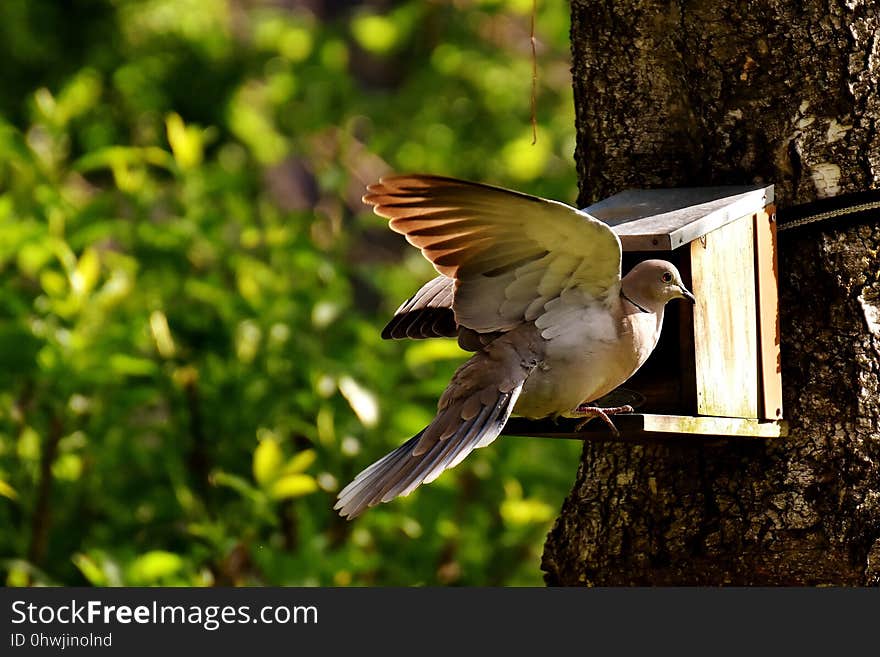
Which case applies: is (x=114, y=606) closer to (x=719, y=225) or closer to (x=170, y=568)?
(x=170, y=568)

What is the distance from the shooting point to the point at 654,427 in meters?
2.37

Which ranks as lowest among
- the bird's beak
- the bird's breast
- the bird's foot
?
the bird's foot

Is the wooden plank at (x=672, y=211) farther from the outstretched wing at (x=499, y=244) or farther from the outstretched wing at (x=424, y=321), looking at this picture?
the outstretched wing at (x=424, y=321)

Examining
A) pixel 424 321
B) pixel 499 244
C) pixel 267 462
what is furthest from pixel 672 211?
pixel 267 462

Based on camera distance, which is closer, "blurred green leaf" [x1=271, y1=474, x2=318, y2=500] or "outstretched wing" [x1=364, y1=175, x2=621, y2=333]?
"outstretched wing" [x1=364, y1=175, x2=621, y2=333]

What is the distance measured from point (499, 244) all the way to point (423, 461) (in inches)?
17.9

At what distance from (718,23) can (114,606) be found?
6.56 feet

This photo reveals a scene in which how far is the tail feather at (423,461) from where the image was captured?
2.38 metres

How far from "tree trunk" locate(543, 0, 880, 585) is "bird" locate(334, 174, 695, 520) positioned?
0.27 m

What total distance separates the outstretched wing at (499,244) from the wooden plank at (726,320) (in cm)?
23

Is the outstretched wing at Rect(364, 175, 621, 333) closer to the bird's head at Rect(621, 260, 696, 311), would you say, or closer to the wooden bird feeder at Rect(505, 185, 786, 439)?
the bird's head at Rect(621, 260, 696, 311)

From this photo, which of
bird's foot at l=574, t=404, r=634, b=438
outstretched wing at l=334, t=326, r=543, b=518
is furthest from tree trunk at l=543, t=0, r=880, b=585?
outstretched wing at l=334, t=326, r=543, b=518

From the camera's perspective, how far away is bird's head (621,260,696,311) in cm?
249

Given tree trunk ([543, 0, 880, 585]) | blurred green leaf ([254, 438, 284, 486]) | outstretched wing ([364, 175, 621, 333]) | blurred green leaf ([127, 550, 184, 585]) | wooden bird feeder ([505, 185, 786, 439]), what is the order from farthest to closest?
blurred green leaf ([254, 438, 284, 486]), blurred green leaf ([127, 550, 184, 585]), tree trunk ([543, 0, 880, 585]), wooden bird feeder ([505, 185, 786, 439]), outstretched wing ([364, 175, 621, 333])
